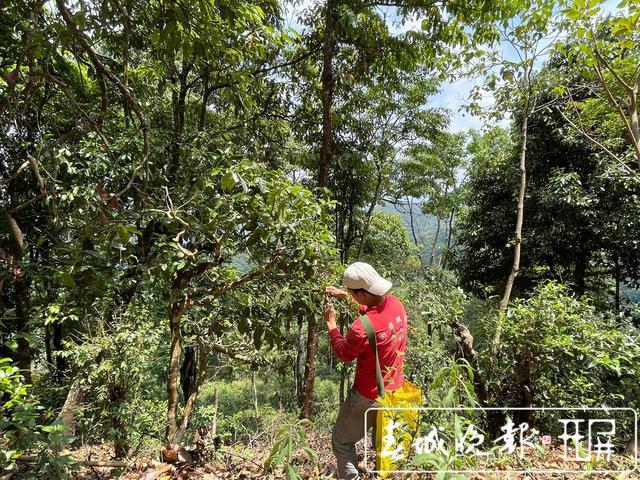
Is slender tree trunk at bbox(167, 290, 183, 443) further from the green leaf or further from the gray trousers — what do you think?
the gray trousers

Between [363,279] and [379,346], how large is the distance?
0.41m

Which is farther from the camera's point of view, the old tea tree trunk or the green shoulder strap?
the old tea tree trunk

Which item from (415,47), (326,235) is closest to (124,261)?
(326,235)

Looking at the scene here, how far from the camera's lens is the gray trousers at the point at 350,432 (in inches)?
94.7

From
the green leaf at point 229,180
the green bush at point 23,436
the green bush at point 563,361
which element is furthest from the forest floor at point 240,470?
the green leaf at point 229,180

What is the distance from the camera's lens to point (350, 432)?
2.46 metres

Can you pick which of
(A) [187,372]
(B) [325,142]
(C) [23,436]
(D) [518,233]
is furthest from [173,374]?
(A) [187,372]

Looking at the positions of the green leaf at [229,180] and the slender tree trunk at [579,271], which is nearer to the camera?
the green leaf at [229,180]

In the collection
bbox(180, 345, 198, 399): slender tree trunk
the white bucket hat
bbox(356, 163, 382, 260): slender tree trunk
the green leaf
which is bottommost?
bbox(180, 345, 198, 399): slender tree trunk

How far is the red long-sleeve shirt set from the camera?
2.24m

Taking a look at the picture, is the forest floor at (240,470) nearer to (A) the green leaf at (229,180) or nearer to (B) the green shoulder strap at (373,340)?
(B) the green shoulder strap at (373,340)

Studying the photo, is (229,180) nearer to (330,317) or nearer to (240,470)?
(330,317)

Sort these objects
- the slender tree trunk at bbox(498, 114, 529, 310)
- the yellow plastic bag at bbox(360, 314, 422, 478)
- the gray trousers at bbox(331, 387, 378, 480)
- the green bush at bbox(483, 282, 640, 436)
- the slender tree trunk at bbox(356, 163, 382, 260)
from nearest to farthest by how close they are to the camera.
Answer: the yellow plastic bag at bbox(360, 314, 422, 478) → the gray trousers at bbox(331, 387, 378, 480) → the green bush at bbox(483, 282, 640, 436) → the slender tree trunk at bbox(498, 114, 529, 310) → the slender tree trunk at bbox(356, 163, 382, 260)

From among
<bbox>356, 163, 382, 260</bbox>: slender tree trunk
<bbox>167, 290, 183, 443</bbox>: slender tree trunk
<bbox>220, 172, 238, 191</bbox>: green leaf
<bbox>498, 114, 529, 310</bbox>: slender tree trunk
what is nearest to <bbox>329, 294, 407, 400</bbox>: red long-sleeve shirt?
<bbox>220, 172, 238, 191</bbox>: green leaf
